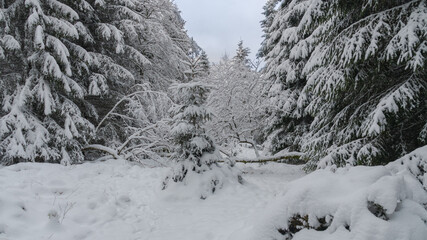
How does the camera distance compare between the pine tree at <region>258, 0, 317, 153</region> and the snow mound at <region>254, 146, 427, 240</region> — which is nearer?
the snow mound at <region>254, 146, 427, 240</region>

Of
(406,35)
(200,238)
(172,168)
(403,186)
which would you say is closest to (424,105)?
(406,35)

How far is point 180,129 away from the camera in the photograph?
641 cm

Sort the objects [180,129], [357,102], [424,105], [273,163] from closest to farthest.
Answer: [424,105] < [357,102] < [180,129] < [273,163]

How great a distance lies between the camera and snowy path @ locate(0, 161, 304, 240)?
397 cm

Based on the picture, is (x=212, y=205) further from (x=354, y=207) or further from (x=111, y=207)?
(x=354, y=207)

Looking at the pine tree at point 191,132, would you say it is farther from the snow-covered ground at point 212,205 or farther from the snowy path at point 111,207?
the snowy path at point 111,207

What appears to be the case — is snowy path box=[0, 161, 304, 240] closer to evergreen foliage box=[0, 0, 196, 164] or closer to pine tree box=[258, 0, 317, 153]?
evergreen foliage box=[0, 0, 196, 164]

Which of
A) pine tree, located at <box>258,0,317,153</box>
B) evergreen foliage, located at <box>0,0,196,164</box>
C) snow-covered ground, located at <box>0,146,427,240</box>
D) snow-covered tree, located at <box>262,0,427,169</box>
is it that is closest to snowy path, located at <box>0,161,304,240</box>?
snow-covered ground, located at <box>0,146,427,240</box>

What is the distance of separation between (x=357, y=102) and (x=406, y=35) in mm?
1892

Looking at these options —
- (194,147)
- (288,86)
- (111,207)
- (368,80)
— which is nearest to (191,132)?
(194,147)

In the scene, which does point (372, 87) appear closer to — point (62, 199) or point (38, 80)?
point (62, 199)

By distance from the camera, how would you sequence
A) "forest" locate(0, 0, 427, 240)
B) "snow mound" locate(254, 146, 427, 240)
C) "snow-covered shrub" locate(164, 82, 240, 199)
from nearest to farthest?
"snow mound" locate(254, 146, 427, 240), "forest" locate(0, 0, 427, 240), "snow-covered shrub" locate(164, 82, 240, 199)

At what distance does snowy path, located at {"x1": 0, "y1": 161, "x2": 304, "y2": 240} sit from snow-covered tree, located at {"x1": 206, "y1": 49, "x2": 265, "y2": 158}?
3.82 meters

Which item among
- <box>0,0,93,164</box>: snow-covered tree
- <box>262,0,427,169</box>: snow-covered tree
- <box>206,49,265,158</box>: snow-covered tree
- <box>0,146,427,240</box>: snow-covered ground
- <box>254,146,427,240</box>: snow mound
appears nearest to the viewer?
<box>254,146,427,240</box>: snow mound
